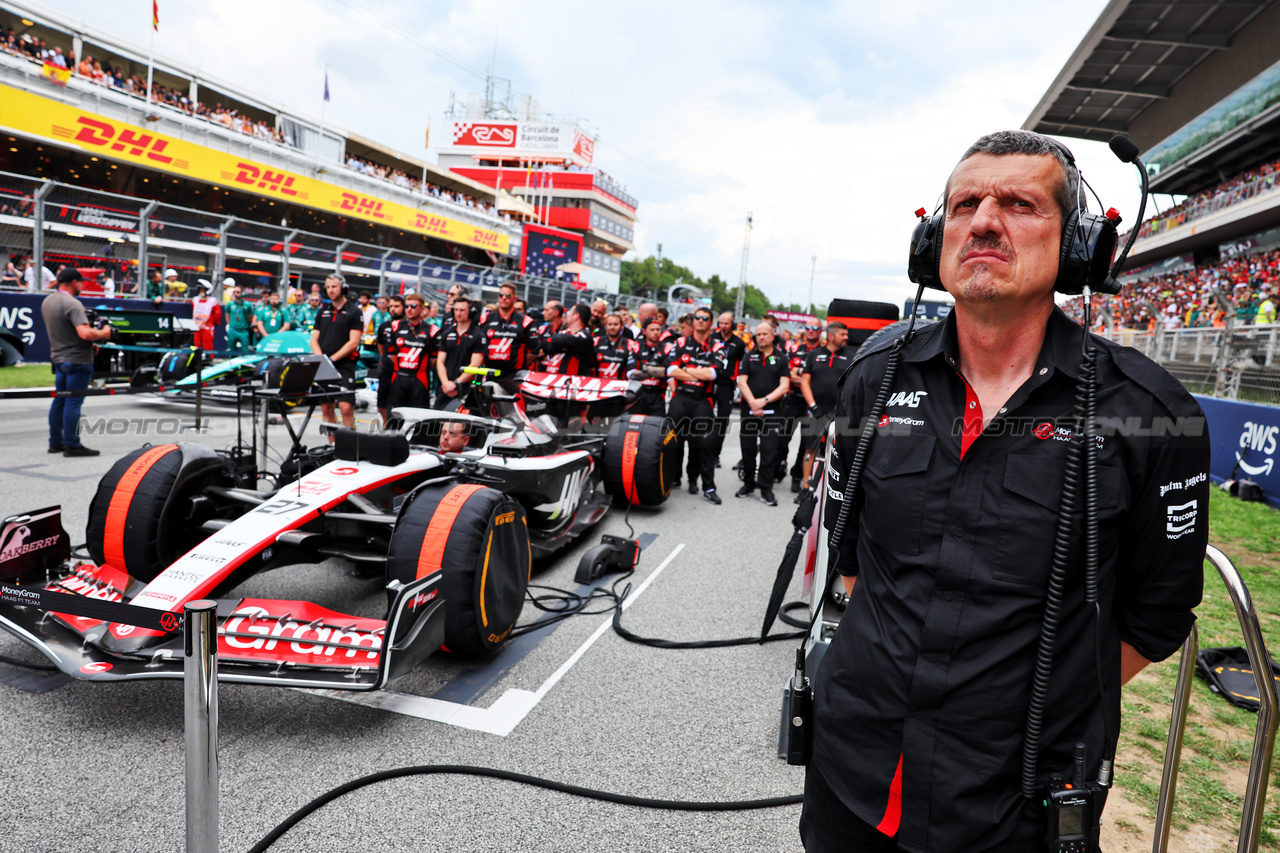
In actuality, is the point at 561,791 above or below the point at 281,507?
below

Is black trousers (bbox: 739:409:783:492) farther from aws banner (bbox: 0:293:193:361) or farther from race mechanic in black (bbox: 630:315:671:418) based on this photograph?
aws banner (bbox: 0:293:193:361)

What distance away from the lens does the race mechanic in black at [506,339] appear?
332 inches

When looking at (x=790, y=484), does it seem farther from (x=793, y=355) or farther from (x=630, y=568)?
(x=630, y=568)

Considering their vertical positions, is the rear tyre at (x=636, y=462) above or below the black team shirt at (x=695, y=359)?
below

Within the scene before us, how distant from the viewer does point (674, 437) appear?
7121mm

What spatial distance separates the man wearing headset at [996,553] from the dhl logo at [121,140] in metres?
29.8

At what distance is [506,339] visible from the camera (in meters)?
8.45

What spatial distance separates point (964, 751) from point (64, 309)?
8753 millimetres

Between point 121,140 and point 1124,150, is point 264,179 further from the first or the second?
point 1124,150

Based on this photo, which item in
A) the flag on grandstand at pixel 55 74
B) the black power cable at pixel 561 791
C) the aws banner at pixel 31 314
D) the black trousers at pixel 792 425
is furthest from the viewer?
the flag on grandstand at pixel 55 74

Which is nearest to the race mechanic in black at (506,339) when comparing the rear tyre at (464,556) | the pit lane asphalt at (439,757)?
the pit lane asphalt at (439,757)

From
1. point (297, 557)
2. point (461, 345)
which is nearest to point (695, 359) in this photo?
point (461, 345)

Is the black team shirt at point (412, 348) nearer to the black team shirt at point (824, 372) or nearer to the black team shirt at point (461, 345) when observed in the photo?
the black team shirt at point (461, 345)

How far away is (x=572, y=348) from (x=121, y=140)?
24914 mm
